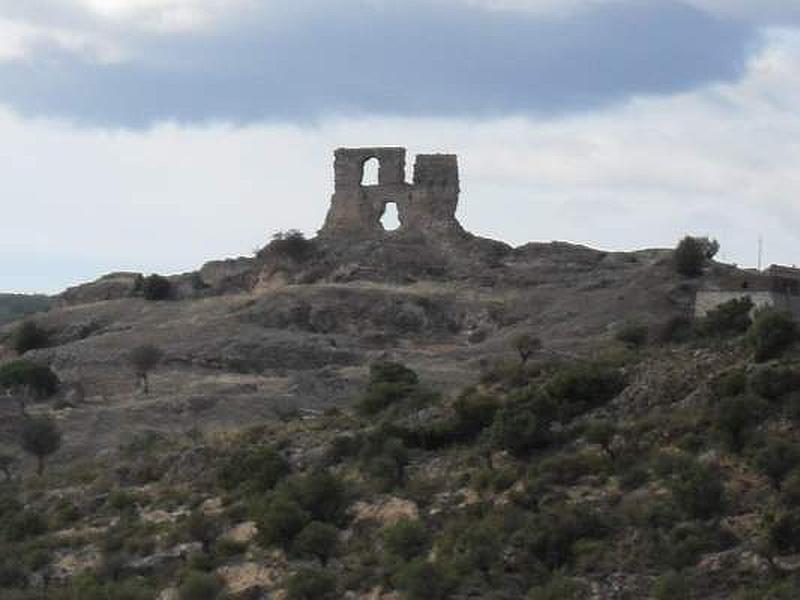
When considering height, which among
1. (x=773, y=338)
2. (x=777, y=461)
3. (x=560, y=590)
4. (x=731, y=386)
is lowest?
(x=560, y=590)

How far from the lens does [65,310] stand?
77750 millimetres

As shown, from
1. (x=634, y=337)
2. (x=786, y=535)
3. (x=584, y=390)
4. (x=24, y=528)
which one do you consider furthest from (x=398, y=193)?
(x=786, y=535)

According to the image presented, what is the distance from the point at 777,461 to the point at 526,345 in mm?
29347

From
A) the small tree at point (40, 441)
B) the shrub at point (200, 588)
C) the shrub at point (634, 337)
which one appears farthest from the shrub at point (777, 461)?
the small tree at point (40, 441)

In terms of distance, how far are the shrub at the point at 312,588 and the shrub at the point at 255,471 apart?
6.17 metres

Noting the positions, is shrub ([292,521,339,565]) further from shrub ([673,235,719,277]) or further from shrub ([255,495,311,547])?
shrub ([673,235,719,277])

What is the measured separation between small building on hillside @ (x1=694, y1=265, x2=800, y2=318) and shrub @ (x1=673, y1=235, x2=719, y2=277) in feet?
40.4

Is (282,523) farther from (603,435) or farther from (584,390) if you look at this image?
(584,390)

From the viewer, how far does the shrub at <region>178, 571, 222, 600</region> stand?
2770 cm

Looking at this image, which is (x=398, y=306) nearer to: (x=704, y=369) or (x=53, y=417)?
(x=53, y=417)

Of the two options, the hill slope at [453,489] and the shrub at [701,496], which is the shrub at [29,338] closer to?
the hill slope at [453,489]

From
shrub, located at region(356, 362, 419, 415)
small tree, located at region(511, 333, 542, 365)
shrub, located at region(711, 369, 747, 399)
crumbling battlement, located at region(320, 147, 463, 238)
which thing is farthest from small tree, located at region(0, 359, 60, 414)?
shrub, located at region(711, 369, 747, 399)

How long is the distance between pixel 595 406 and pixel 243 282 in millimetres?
46557

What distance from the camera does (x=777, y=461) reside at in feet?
85.7
